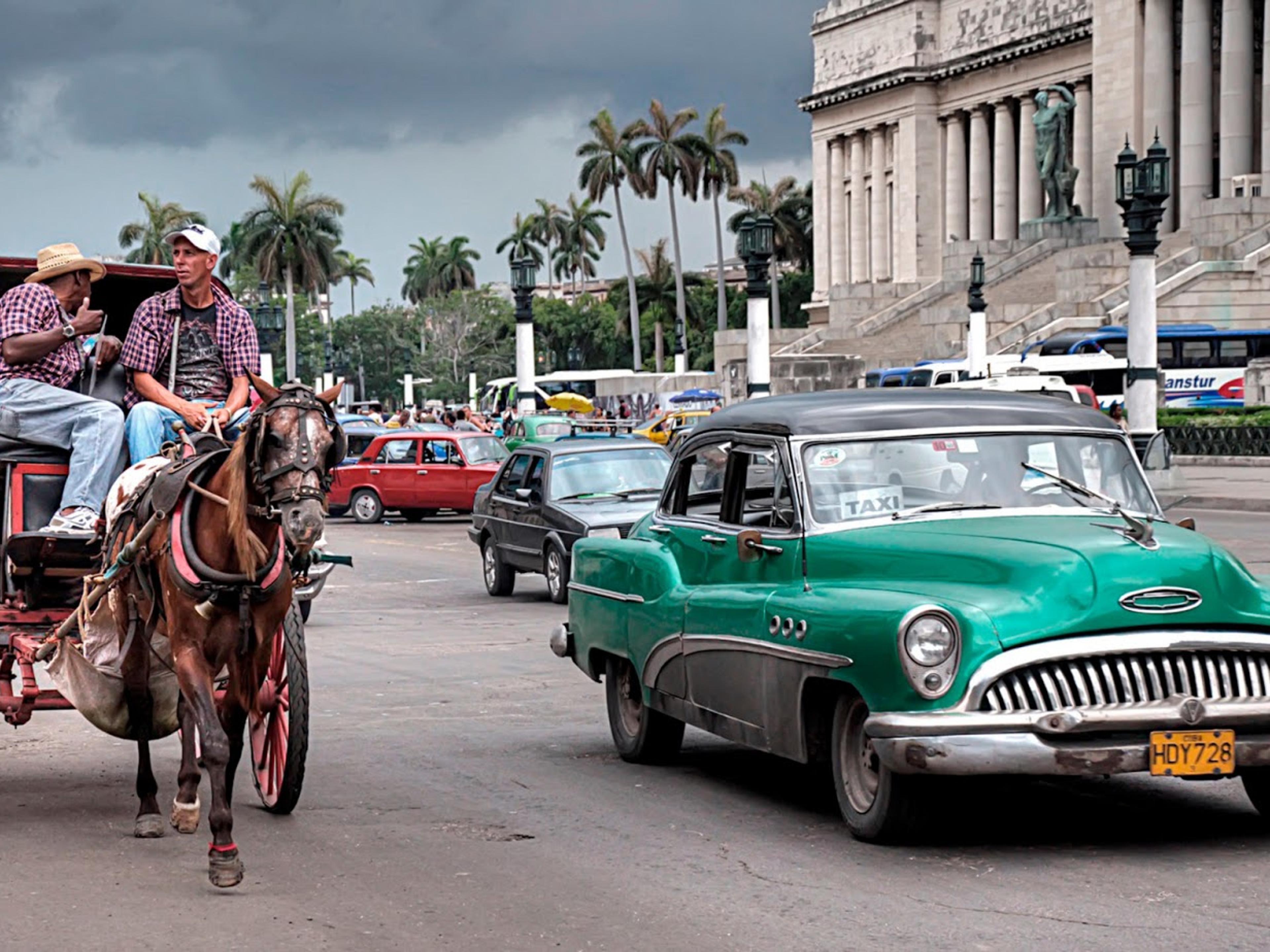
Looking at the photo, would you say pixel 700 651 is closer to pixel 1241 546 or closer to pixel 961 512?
pixel 961 512

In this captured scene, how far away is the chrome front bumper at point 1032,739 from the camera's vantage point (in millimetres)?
7230

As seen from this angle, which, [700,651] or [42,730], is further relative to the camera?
[42,730]

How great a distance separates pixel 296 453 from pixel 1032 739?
284cm

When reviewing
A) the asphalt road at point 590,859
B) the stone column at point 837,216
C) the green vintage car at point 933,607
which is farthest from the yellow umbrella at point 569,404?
the green vintage car at point 933,607

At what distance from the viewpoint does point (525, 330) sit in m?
46.4

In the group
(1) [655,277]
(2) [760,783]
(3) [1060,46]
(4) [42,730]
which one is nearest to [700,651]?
(2) [760,783]

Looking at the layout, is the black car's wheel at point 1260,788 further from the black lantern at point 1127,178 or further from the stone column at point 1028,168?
the stone column at point 1028,168

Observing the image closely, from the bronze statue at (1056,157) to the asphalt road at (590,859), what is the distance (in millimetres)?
69620

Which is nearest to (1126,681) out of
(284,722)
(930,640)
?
(930,640)

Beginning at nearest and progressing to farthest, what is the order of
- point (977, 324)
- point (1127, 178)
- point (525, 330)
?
point (1127, 178) < point (525, 330) < point (977, 324)

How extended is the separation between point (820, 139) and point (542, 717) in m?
94.7

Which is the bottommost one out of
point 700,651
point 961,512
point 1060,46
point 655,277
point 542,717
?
point 542,717

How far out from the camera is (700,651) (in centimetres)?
908

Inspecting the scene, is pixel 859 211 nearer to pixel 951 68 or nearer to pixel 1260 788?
pixel 951 68
